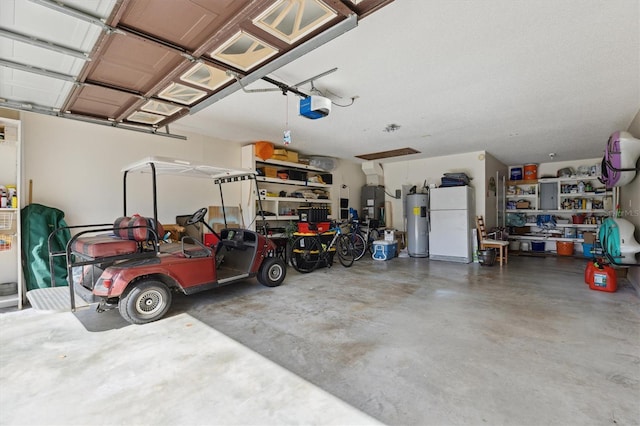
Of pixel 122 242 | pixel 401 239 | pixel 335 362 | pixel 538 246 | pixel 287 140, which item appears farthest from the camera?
pixel 538 246

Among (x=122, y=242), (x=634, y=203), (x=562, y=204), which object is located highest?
(x=562, y=204)

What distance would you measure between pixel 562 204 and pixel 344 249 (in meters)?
6.72

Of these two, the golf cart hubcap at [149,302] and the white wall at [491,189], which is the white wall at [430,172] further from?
the golf cart hubcap at [149,302]

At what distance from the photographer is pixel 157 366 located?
7.39 ft

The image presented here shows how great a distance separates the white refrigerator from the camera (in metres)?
6.62

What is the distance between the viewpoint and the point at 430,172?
7.88 metres

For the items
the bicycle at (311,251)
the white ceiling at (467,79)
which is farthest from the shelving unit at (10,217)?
the bicycle at (311,251)

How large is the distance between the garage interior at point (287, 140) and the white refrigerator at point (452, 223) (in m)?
1.37

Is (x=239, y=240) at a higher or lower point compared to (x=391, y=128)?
lower

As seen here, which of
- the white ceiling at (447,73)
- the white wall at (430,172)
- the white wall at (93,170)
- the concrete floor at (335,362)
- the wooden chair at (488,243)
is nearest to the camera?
the concrete floor at (335,362)

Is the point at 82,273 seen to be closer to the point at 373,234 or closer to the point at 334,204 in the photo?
the point at 334,204

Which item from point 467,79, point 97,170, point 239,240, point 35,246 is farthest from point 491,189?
point 35,246

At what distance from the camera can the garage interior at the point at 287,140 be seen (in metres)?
1.84

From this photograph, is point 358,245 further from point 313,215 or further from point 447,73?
point 447,73
